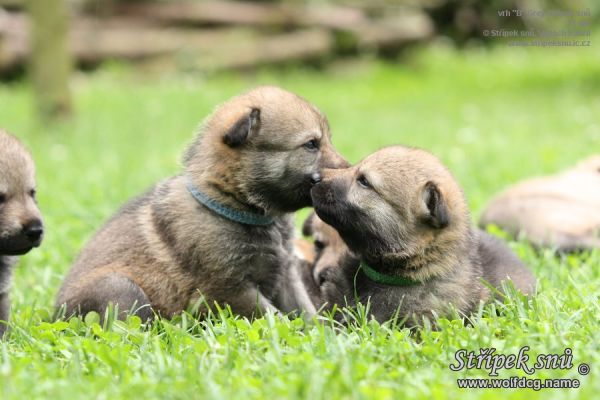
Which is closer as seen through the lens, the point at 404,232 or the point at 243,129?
the point at 404,232

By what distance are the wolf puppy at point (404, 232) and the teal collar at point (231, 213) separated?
0.42 metres

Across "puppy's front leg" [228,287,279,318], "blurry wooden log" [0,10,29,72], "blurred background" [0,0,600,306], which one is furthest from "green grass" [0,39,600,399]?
"blurry wooden log" [0,10,29,72]

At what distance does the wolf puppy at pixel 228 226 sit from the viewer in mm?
4574

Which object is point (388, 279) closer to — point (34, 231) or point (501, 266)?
point (501, 266)

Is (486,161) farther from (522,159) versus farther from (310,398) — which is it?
(310,398)

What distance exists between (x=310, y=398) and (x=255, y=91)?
2.33m

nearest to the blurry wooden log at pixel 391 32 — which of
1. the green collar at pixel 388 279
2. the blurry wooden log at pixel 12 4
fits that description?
the blurry wooden log at pixel 12 4

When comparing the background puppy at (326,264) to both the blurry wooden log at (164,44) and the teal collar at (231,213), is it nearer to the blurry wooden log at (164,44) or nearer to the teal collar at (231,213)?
the teal collar at (231,213)

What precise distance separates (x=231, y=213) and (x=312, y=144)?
0.59 m

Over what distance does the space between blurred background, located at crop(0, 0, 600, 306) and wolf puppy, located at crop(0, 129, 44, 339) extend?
13.1 inches

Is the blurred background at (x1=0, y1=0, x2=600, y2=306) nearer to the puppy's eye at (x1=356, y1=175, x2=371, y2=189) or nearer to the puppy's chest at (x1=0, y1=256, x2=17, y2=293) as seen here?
the puppy's chest at (x1=0, y1=256, x2=17, y2=293)

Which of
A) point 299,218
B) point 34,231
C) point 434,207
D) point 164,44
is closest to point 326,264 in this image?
point 434,207

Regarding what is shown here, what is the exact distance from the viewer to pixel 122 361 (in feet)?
11.7

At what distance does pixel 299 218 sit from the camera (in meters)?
7.02
